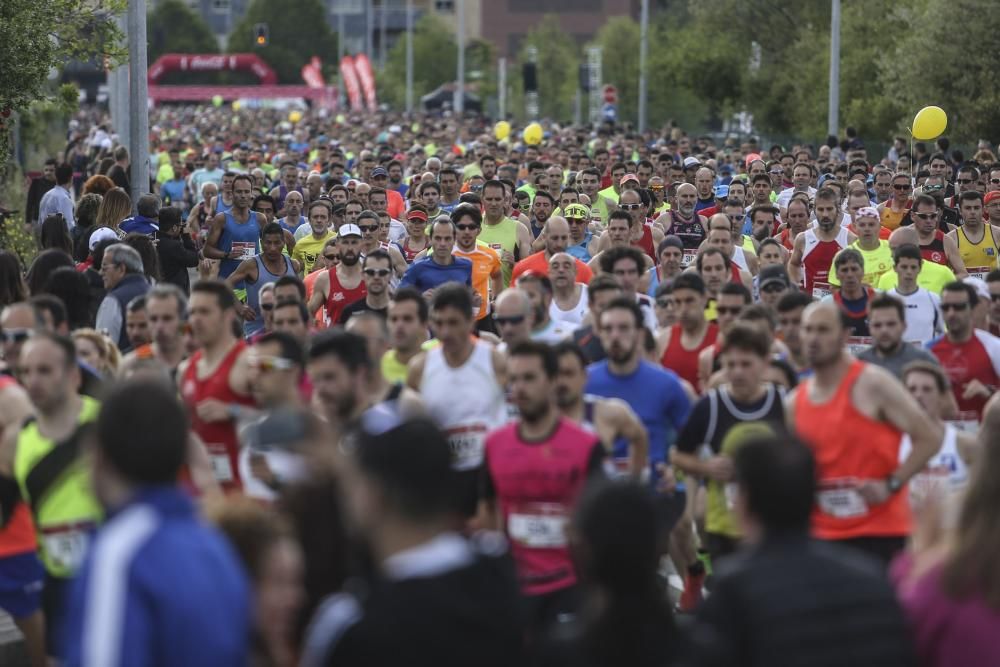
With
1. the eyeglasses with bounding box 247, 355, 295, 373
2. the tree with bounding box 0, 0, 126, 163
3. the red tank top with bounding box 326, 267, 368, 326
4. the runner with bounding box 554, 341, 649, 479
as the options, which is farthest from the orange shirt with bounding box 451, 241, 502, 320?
the eyeglasses with bounding box 247, 355, 295, 373

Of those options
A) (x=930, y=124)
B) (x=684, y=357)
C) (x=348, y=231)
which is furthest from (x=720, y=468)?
(x=930, y=124)

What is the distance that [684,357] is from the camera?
974 centimetres

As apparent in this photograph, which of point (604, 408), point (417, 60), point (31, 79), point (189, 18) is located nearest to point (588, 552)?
point (604, 408)

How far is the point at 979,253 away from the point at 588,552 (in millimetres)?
11569

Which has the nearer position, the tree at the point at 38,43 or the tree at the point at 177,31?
the tree at the point at 38,43

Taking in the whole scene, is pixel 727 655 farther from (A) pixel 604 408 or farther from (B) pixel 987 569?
(A) pixel 604 408

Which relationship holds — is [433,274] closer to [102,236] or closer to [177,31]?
[102,236]

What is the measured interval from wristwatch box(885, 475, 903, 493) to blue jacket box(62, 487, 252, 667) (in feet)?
12.3

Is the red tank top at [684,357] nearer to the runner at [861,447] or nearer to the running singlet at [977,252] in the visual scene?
the runner at [861,447]

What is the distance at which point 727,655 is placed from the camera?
163 inches

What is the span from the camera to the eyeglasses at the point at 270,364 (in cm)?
695

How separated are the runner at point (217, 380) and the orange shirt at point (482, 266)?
18.3ft

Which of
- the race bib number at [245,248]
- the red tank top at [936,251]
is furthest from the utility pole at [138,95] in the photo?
the red tank top at [936,251]

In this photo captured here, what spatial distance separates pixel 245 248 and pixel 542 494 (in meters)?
9.32
